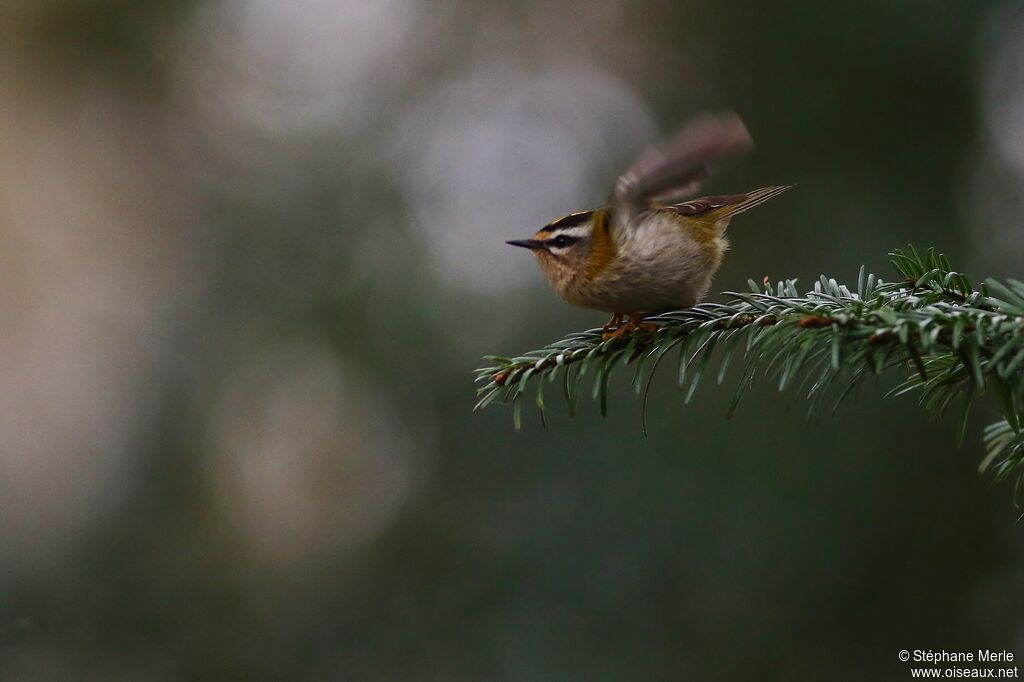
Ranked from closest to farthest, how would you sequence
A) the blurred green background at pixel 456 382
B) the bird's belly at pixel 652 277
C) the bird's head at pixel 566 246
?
the bird's belly at pixel 652 277
the bird's head at pixel 566 246
the blurred green background at pixel 456 382

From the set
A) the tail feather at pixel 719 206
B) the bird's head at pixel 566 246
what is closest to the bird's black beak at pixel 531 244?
the bird's head at pixel 566 246

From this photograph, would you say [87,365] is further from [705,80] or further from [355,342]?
[705,80]

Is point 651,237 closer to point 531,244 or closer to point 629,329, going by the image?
point 531,244

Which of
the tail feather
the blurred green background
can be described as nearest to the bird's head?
the tail feather

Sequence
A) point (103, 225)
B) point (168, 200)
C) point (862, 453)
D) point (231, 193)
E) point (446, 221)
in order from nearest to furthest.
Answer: point (862, 453) → point (446, 221) → point (231, 193) → point (168, 200) → point (103, 225)

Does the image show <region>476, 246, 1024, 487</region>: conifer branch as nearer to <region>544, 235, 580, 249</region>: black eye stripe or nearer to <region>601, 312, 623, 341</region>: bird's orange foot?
<region>601, 312, 623, 341</region>: bird's orange foot

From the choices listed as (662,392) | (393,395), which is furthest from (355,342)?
(662,392)

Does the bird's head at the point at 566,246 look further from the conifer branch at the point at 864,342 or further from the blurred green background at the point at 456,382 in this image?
the blurred green background at the point at 456,382

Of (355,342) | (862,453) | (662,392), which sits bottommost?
(862,453)
